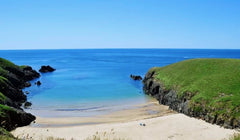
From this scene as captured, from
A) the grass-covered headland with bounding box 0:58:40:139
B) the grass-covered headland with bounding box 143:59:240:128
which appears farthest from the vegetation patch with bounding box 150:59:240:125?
the grass-covered headland with bounding box 0:58:40:139

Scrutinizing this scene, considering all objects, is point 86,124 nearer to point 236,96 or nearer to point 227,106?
point 227,106

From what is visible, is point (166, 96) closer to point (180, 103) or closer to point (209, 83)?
point (180, 103)

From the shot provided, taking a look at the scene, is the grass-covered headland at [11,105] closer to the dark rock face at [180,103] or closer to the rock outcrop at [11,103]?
the rock outcrop at [11,103]

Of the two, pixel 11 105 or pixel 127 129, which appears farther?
pixel 11 105

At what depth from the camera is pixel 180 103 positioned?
3331 centimetres

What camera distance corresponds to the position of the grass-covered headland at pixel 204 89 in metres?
25.9

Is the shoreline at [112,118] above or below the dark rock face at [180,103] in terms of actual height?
below

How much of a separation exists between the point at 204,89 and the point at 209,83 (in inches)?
93.9

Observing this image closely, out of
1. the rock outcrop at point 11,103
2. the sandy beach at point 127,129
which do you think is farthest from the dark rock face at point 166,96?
the rock outcrop at point 11,103

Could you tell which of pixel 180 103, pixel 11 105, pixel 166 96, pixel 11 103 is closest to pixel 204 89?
pixel 180 103

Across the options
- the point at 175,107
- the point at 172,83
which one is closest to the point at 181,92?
the point at 175,107

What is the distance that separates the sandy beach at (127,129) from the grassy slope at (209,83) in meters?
2.82

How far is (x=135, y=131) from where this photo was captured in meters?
24.7

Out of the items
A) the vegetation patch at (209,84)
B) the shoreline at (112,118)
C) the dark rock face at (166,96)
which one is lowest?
the shoreline at (112,118)
